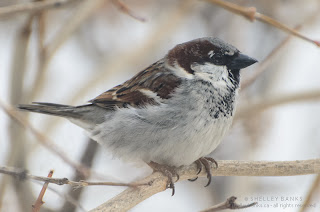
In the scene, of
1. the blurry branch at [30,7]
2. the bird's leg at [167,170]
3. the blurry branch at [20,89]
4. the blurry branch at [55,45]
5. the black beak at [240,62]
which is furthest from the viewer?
the blurry branch at [55,45]

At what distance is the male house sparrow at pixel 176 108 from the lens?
250 centimetres

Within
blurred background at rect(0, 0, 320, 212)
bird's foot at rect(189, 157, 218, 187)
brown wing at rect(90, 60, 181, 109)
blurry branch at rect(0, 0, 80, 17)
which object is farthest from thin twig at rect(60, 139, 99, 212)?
blurry branch at rect(0, 0, 80, 17)

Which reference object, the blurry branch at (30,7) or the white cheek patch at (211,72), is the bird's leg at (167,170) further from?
the blurry branch at (30,7)

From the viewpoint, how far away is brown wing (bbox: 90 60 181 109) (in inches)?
106

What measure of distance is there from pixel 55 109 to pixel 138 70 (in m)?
1.60

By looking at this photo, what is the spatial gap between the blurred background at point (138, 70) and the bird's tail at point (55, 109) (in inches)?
7.5

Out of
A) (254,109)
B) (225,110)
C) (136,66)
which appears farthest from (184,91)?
(136,66)

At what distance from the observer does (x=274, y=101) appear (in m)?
3.17

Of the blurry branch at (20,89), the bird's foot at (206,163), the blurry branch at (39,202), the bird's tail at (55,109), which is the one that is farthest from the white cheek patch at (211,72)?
the blurry branch at (39,202)

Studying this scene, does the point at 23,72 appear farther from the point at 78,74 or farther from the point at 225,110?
the point at 78,74

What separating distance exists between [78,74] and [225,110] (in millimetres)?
2723

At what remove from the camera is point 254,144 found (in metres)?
3.63

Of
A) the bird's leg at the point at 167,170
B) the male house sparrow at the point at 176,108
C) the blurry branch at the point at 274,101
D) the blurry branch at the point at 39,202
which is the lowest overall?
the blurry branch at the point at 39,202

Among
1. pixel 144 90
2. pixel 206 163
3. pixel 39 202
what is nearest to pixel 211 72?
pixel 144 90
